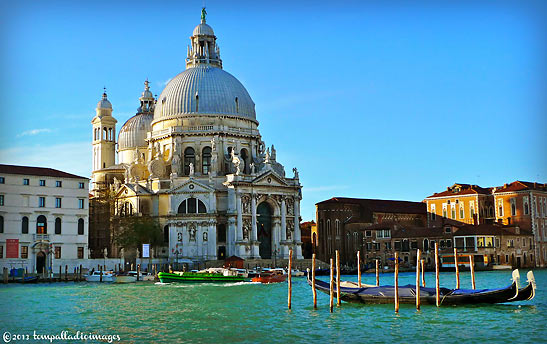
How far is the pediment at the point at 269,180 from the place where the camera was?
208 feet

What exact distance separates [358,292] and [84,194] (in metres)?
27.6

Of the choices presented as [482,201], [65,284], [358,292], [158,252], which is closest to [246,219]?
[158,252]

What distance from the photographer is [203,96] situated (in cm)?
6675

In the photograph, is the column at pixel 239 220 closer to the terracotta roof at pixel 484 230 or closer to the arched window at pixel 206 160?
the arched window at pixel 206 160

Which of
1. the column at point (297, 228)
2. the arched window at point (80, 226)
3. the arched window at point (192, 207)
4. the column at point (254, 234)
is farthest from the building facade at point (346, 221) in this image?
the arched window at point (80, 226)

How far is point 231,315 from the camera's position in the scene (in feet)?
94.2

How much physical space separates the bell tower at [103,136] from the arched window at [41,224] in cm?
2367

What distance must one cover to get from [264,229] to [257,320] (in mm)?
37190

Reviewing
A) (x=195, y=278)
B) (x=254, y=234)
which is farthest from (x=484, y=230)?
(x=195, y=278)

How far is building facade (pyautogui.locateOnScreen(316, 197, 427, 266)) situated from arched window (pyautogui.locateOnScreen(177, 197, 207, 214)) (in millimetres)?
16015

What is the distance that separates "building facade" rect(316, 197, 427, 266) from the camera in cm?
7600

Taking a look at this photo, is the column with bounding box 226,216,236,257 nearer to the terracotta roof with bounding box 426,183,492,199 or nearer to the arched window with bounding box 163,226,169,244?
the arched window with bounding box 163,226,169,244

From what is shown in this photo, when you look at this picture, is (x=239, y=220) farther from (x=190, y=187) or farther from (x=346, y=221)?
(x=346, y=221)

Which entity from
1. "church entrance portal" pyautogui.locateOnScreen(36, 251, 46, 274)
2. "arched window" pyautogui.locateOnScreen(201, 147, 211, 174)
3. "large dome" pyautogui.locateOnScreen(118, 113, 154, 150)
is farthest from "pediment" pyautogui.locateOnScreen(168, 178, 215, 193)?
"church entrance portal" pyautogui.locateOnScreen(36, 251, 46, 274)
